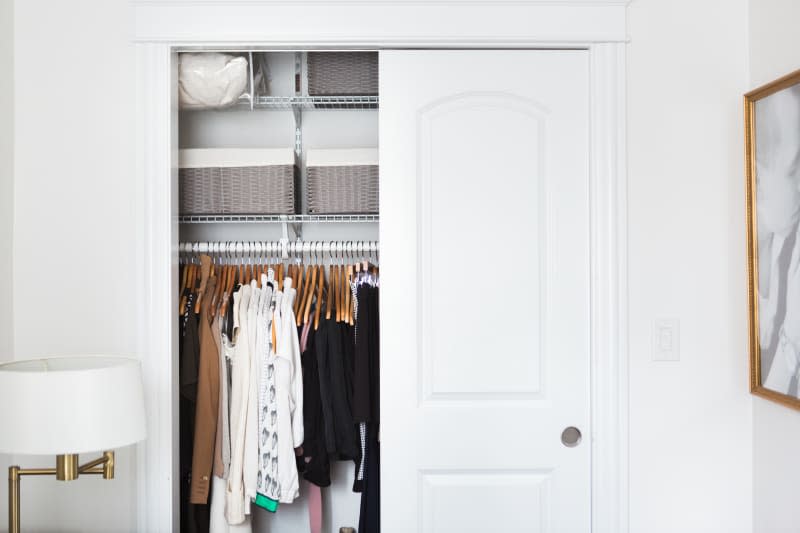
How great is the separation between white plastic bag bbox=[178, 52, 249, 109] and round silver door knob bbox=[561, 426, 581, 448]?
1.53 meters

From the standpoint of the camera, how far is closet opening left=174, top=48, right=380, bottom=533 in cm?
225

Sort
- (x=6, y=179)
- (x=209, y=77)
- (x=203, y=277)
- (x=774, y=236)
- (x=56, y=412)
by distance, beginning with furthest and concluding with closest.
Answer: (x=203, y=277) < (x=209, y=77) < (x=6, y=179) < (x=774, y=236) < (x=56, y=412)

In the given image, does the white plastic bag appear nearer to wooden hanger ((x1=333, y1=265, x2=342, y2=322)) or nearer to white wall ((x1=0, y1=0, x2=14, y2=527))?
white wall ((x1=0, y1=0, x2=14, y2=527))

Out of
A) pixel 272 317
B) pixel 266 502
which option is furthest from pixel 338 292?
pixel 266 502

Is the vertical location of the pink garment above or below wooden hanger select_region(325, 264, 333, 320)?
below

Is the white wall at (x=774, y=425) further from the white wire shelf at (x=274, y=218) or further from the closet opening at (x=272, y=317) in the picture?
the white wire shelf at (x=274, y=218)

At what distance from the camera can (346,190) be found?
7.88 feet

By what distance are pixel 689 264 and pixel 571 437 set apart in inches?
25.1

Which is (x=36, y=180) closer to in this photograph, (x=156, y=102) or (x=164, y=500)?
(x=156, y=102)

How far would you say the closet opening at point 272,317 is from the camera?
2.25 m

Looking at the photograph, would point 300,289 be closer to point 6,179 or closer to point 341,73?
point 341,73

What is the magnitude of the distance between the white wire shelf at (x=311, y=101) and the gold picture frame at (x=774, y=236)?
121 cm

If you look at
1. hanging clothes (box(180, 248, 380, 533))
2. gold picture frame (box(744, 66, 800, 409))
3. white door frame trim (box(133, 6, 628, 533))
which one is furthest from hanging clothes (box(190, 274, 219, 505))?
gold picture frame (box(744, 66, 800, 409))

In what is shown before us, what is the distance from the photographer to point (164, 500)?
2.02 meters
